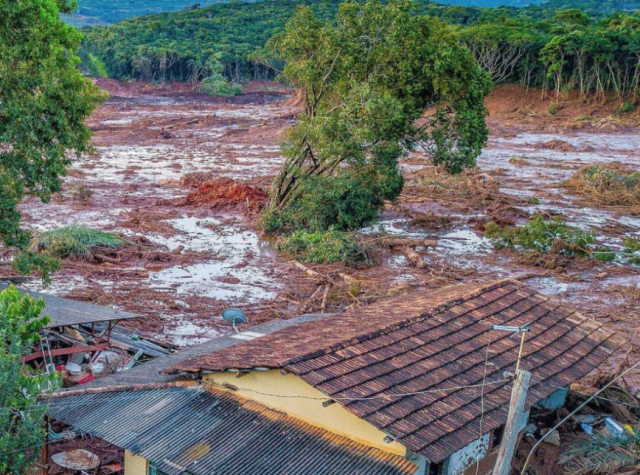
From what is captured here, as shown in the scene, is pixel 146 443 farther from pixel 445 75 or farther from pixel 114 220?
pixel 114 220

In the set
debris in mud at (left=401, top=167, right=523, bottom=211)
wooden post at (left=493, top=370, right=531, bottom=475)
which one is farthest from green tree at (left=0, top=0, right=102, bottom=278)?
debris in mud at (left=401, top=167, right=523, bottom=211)

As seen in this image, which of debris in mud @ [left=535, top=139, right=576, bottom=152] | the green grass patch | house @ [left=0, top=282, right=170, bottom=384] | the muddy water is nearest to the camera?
Result: house @ [left=0, top=282, right=170, bottom=384]

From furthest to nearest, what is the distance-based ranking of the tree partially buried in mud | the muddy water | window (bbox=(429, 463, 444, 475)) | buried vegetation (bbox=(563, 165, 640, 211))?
buried vegetation (bbox=(563, 165, 640, 211)), the tree partially buried in mud, the muddy water, window (bbox=(429, 463, 444, 475))

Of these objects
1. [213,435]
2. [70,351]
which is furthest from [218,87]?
[213,435]

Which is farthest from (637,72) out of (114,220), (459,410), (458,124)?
(459,410)

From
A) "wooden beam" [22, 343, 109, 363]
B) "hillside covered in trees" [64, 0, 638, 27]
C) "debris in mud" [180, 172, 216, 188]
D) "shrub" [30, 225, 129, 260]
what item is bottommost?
"debris in mud" [180, 172, 216, 188]

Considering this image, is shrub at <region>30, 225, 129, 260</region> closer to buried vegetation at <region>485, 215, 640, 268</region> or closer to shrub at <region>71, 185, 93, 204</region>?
shrub at <region>71, 185, 93, 204</region>

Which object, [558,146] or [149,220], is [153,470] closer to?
[149,220]
